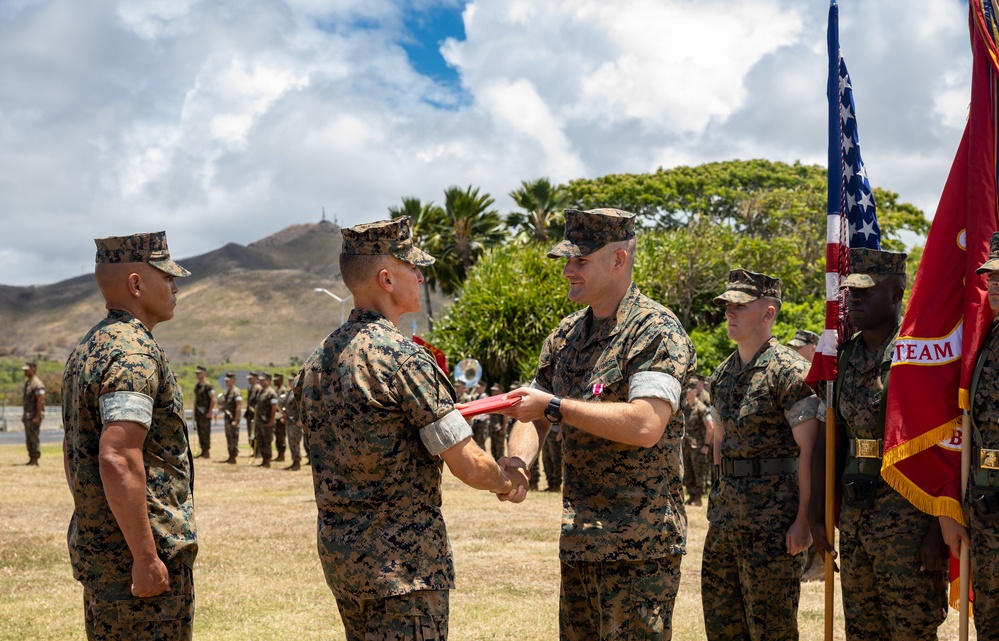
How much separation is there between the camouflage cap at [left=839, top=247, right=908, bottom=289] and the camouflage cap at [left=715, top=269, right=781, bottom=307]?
23.2 inches

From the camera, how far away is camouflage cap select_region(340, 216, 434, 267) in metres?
3.86

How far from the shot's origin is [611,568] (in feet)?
13.8

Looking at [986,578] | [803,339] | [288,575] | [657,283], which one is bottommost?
[288,575]

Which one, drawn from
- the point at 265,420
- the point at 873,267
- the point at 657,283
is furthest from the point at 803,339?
the point at 657,283

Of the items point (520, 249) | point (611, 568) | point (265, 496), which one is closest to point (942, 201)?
point (611, 568)

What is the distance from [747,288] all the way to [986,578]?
2.02m

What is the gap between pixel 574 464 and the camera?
436 cm

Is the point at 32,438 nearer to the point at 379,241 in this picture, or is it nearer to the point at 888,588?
the point at 379,241

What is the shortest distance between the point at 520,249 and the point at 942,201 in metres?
29.0

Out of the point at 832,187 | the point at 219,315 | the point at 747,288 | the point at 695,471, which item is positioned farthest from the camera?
the point at 219,315

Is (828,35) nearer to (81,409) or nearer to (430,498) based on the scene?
(430,498)

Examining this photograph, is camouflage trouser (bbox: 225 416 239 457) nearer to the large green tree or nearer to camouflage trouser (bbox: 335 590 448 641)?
the large green tree

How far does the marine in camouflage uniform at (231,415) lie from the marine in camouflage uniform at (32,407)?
428cm

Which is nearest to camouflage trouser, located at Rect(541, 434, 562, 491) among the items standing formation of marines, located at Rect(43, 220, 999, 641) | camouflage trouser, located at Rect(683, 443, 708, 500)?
camouflage trouser, located at Rect(683, 443, 708, 500)
